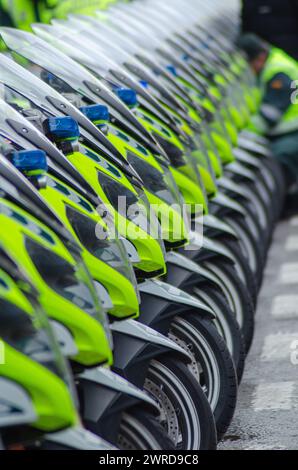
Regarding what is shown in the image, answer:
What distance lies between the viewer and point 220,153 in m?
9.20

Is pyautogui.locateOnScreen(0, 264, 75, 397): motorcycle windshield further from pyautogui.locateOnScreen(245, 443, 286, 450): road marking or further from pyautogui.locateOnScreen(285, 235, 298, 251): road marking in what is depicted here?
pyautogui.locateOnScreen(285, 235, 298, 251): road marking

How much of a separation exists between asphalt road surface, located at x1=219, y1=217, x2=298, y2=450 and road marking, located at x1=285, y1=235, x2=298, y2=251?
43cm

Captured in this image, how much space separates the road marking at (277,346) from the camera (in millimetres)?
8070

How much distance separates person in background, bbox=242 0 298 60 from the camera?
15.4 m

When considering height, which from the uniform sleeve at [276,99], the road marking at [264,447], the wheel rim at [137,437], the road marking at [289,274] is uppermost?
the uniform sleeve at [276,99]

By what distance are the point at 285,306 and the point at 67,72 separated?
3425mm

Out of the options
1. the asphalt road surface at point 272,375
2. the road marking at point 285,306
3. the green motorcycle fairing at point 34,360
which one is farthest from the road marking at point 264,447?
the road marking at point 285,306

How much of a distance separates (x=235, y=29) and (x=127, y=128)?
9.89 m

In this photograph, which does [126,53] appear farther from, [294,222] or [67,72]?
[294,222]

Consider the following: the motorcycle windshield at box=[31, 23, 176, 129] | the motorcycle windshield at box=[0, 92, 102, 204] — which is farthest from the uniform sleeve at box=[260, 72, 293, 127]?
the motorcycle windshield at box=[0, 92, 102, 204]

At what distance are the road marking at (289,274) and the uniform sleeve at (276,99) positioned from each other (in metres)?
2.15

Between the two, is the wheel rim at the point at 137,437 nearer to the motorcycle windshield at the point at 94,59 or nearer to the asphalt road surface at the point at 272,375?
the asphalt road surface at the point at 272,375

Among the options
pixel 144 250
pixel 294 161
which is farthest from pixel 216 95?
pixel 144 250
